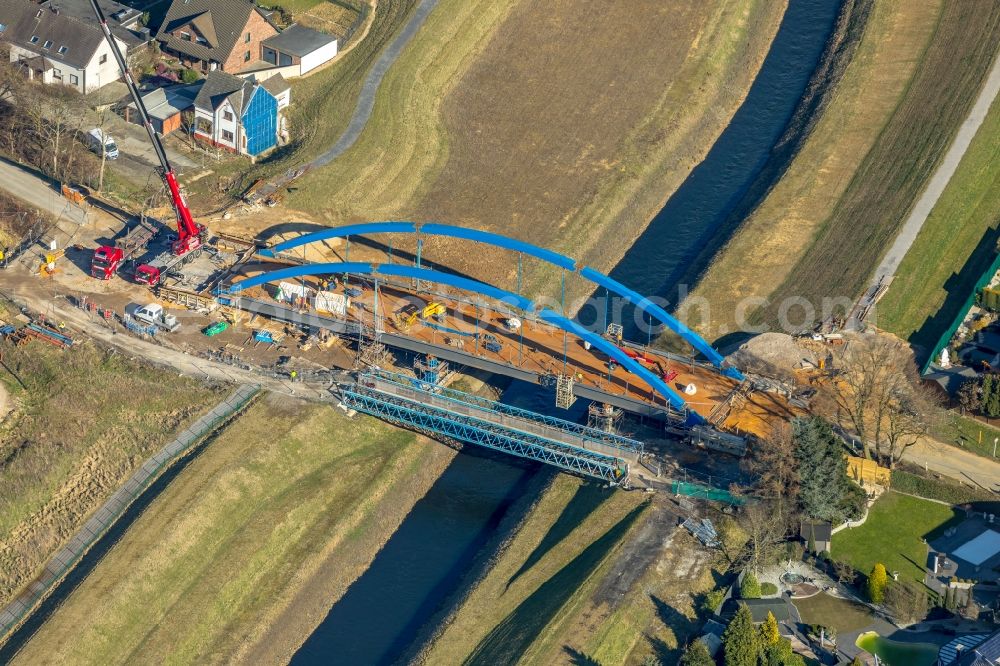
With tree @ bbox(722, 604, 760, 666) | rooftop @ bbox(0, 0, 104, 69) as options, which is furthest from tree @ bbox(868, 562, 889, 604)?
rooftop @ bbox(0, 0, 104, 69)

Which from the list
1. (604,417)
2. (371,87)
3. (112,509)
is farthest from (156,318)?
(371,87)

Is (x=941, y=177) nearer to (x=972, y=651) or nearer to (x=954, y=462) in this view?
(x=954, y=462)

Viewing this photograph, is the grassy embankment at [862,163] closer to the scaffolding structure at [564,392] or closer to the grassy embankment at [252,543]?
the scaffolding structure at [564,392]

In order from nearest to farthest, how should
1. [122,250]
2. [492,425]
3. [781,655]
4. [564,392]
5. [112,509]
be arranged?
[781,655]
[112,509]
[564,392]
[492,425]
[122,250]

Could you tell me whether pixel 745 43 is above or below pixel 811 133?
above

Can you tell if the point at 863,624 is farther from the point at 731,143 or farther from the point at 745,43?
the point at 745,43

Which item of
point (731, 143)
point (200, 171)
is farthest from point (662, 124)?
point (200, 171)

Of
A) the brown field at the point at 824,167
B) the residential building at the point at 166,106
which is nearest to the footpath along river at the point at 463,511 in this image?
the brown field at the point at 824,167
